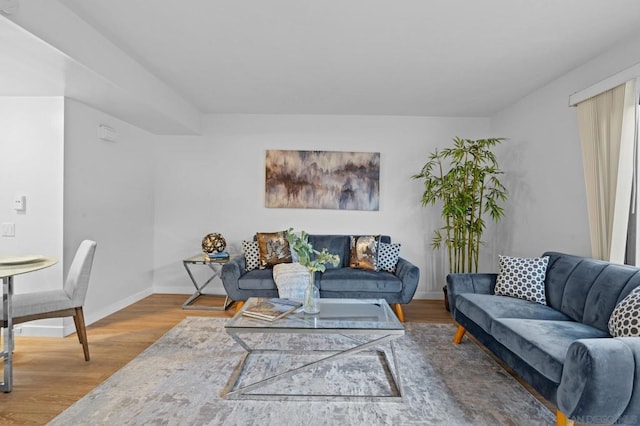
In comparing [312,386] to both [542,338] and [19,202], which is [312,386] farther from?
[19,202]

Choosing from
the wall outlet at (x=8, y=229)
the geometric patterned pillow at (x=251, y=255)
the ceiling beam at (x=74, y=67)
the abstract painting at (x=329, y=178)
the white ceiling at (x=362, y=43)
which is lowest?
the geometric patterned pillow at (x=251, y=255)

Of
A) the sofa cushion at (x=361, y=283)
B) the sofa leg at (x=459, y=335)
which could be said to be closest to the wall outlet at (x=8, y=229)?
the sofa cushion at (x=361, y=283)

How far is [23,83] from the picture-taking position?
2.94 m

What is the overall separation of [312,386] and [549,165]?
10.4ft

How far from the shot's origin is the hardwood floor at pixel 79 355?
2.19m

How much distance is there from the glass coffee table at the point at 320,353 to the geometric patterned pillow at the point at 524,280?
1.13 m

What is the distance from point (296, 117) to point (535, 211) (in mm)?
3172

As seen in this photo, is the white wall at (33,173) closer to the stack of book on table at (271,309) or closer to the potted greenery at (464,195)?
the stack of book on table at (271,309)

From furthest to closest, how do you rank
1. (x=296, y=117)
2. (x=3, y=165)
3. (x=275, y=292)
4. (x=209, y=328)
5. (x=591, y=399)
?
(x=296, y=117), (x=275, y=292), (x=209, y=328), (x=3, y=165), (x=591, y=399)

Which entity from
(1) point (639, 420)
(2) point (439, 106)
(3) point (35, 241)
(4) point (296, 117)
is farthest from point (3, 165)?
(1) point (639, 420)

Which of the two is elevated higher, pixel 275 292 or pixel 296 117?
pixel 296 117

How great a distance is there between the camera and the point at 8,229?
3316 millimetres

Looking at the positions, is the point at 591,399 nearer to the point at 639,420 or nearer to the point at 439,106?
the point at 639,420

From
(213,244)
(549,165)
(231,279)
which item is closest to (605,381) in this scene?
(549,165)
